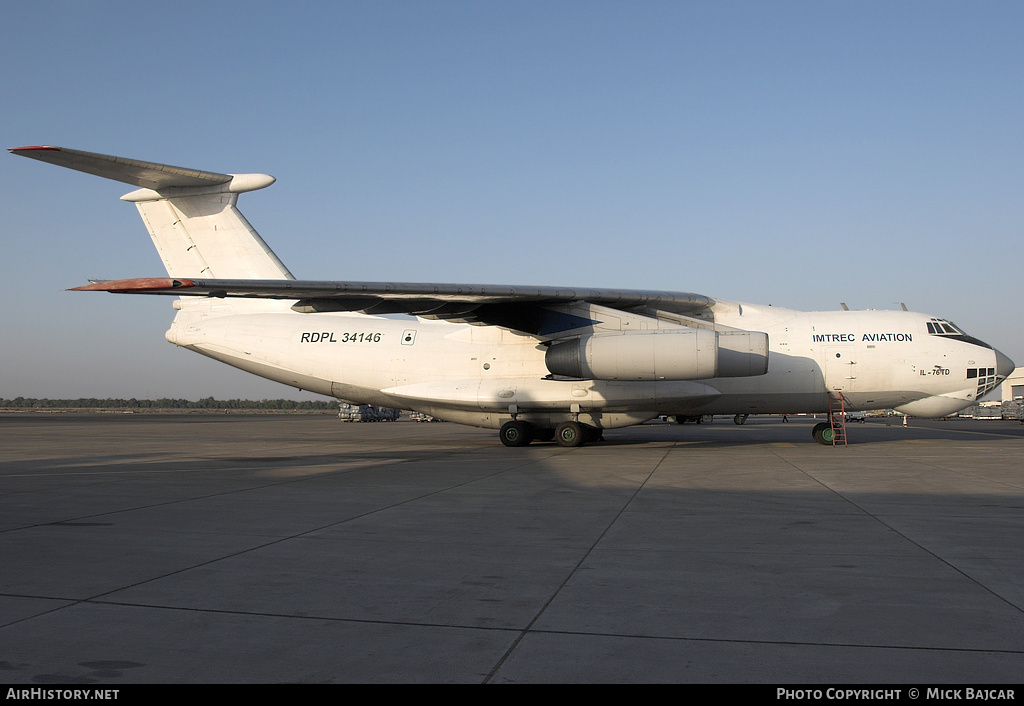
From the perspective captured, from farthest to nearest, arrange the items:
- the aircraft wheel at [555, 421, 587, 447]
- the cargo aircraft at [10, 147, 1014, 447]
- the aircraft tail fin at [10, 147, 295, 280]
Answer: the aircraft tail fin at [10, 147, 295, 280]
the aircraft wheel at [555, 421, 587, 447]
the cargo aircraft at [10, 147, 1014, 447]

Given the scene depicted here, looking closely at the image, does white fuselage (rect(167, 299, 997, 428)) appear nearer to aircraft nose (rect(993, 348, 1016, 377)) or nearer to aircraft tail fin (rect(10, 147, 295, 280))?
aircraft nose (rect(993, 348, 1016, 377))

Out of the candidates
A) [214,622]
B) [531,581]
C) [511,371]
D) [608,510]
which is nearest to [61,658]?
[214,622]

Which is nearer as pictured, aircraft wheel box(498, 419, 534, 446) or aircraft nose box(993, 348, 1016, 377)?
aircraft nose box(993, 348, 1016, 377)

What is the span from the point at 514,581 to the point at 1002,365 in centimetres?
1520

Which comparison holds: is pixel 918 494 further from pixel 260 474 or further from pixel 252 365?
pixel 252 365

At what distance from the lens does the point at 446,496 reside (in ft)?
26.2

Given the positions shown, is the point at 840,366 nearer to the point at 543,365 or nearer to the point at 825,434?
the point at 825,434

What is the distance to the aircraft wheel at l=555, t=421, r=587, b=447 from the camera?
16.0m

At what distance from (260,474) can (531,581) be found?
7.07m

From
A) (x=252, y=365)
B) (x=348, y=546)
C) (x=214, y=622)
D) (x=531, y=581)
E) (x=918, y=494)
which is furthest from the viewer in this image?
(x=252, y=365)

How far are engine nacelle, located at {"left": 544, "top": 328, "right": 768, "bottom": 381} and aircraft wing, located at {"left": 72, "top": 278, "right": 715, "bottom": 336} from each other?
96cm

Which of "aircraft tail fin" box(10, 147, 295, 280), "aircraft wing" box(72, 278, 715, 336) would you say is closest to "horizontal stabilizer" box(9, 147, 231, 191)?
"aircraft tail fin" box(10, 147, 295, 280)

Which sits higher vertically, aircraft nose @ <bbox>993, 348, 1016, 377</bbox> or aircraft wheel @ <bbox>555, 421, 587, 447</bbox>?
aircraft nose @ <bbox>993, 348, 1016, 377</bbox>

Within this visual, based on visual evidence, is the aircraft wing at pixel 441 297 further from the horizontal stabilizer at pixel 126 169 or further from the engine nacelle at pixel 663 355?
the horizontal stabilizer at pixel 126 169
